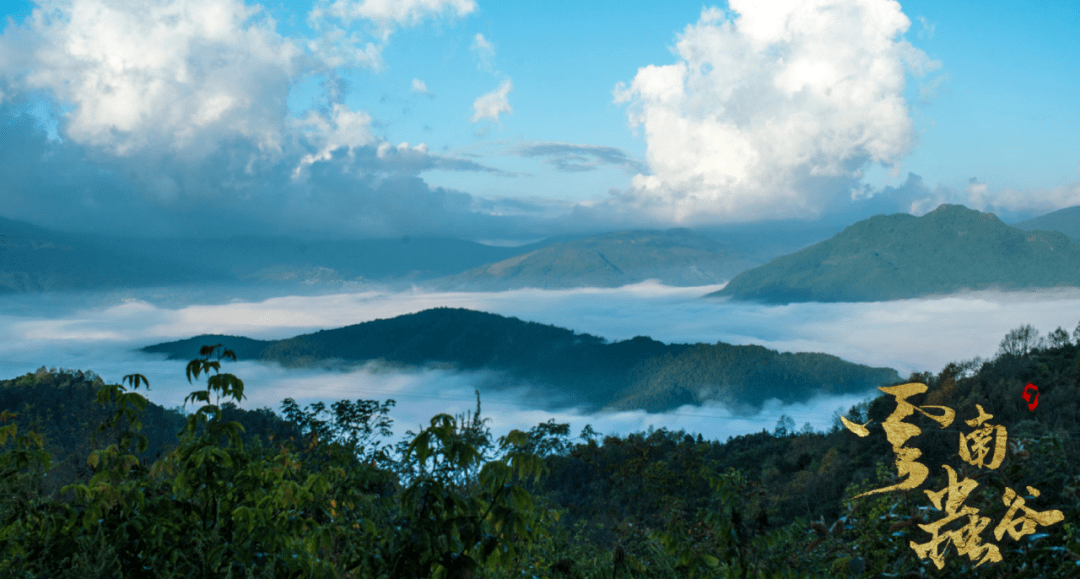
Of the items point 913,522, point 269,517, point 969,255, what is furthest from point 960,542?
point 969,255

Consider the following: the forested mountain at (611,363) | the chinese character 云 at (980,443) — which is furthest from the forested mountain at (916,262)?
the chinese character 云 at (980,443)

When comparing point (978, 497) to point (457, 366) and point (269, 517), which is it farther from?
point (457, 366)

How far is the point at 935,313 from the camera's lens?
314 feet

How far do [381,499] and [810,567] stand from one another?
2819mm

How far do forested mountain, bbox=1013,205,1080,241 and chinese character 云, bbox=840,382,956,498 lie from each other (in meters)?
141

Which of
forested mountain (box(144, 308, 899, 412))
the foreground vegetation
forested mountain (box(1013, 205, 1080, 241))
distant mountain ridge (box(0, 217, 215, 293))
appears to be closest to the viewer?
the foreground vegetation

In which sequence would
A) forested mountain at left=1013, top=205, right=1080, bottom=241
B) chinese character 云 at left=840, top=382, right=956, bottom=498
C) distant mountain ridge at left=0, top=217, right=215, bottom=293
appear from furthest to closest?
1. forested mountain at left=1013, top=205, right=1080, bottom=241
2. distant mountain ridge at left=0, top=217, right=215, bottom=293
3. chinese character 云 at left=840, top=382, right=956, bottom=498

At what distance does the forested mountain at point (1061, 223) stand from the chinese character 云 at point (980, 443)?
141m

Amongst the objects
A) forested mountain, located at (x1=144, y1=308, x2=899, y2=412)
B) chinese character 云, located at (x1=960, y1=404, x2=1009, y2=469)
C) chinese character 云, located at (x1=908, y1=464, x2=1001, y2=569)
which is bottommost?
forested mountain, located at (x1=144, y1=308, x2=899, y2=412)

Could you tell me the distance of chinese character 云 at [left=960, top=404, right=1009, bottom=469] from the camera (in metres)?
3.42

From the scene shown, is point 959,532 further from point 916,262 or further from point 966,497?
point 916,262

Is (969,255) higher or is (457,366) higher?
(969,255)

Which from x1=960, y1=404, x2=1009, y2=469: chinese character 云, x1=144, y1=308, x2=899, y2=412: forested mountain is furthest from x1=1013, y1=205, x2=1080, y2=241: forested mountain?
x1=960, y1=404, x2=1009, y2=469: chinese character 云

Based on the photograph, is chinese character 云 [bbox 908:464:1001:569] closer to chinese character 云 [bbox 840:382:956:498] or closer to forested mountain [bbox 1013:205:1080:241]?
chinese character 云 [bbox 840:382:956:498]
